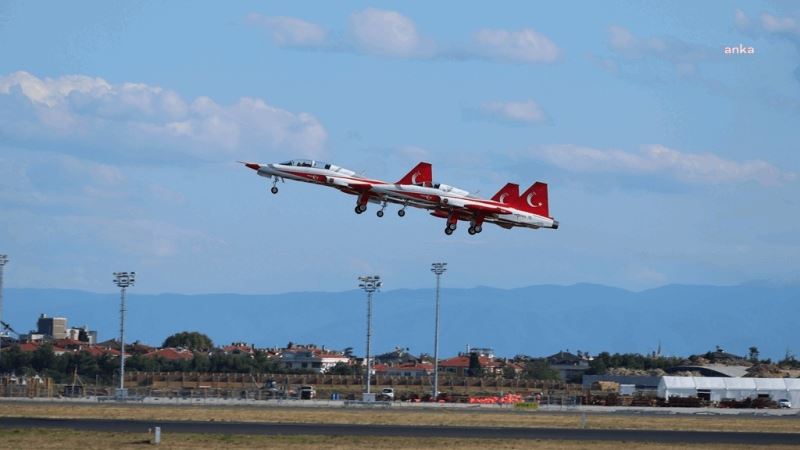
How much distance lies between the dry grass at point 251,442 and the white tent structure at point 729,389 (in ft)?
234

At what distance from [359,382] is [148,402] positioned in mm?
70620

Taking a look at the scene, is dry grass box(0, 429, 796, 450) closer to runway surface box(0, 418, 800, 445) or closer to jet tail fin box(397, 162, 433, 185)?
runway surface box(0, 418, 800, 445)

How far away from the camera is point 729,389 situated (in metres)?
147

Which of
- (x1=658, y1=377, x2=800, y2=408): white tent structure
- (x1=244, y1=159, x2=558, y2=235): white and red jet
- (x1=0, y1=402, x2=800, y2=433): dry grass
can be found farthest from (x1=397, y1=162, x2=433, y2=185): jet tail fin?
(x1=658, y1=377, x2=800, y2=408): white tent structure

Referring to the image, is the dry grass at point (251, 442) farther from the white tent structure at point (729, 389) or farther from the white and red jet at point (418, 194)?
the white tent structure at point (729, 389)

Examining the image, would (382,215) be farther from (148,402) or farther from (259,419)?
(148,402)

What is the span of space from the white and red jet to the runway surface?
18.2 m

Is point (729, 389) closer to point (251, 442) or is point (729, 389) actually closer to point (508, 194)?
point (508, 194)

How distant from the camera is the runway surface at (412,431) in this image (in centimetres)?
7950

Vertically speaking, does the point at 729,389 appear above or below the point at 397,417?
above

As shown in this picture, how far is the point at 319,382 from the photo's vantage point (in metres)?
189

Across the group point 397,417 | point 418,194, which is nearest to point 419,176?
point 418,194

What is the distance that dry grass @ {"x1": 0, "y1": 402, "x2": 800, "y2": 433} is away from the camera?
93.6 meters

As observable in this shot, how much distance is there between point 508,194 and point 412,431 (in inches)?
1148
